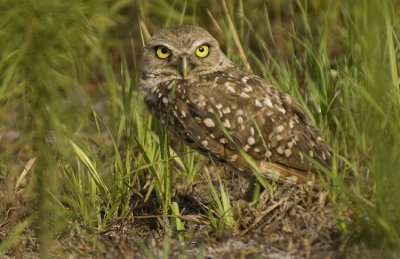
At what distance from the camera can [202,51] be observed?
5.61 m

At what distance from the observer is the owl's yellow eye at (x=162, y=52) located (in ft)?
18.4

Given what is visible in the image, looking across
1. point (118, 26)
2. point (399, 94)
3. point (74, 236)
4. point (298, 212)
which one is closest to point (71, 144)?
point (74, 236)

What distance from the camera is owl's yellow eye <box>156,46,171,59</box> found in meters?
5.61

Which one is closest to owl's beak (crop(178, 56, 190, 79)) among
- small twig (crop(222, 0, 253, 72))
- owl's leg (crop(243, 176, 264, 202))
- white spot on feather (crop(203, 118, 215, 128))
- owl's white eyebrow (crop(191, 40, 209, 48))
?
owl's white eyebrow (crop(191, 40, 209, 48))

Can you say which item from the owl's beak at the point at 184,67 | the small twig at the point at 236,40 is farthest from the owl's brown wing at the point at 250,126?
the small twig at the point at 236,40

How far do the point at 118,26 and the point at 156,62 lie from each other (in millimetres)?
2271

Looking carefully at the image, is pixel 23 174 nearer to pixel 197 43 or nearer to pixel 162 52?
pixel 162 52

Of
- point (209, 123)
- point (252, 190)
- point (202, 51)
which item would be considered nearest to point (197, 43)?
point (202, 51)

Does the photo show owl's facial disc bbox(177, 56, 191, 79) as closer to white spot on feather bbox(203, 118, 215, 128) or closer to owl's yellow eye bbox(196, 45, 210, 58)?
owl's yellow eye bbox(196, 45, 210, 58)

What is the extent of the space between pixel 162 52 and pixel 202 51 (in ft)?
0.86

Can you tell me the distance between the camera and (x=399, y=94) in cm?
438

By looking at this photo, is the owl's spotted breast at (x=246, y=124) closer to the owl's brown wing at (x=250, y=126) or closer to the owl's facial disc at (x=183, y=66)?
the owl's brown wing at (x=250, y=126)

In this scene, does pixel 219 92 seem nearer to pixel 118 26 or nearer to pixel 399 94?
pixel 399 94

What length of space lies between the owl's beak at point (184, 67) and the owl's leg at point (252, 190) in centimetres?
83
